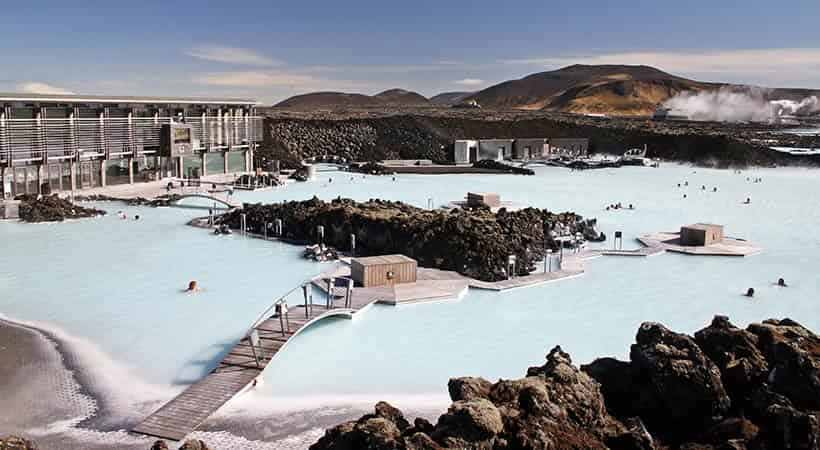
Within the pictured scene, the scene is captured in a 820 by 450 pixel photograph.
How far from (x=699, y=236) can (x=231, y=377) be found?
1491 cm

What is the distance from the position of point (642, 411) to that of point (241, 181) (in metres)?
28.4

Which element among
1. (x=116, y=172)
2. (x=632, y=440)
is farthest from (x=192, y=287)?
(x=116, y=172)

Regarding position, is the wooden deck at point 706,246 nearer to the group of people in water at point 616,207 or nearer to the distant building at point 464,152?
the group of people in water at point 616,207

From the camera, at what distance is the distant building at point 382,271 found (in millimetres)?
15344

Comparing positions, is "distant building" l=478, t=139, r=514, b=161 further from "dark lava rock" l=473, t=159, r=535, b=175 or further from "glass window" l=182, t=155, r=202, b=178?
"glass window" l=182, t=155, r=202, b=178

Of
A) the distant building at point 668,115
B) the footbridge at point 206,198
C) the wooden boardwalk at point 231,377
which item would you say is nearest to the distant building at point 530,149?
the footbridge at point 206,198

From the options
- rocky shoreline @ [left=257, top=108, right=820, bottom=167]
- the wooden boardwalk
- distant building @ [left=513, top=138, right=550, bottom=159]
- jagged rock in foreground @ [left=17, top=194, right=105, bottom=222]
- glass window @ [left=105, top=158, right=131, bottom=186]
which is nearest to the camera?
the wooden boardwalk

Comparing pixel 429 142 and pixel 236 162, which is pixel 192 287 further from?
pixel 429 142

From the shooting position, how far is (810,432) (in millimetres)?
7273

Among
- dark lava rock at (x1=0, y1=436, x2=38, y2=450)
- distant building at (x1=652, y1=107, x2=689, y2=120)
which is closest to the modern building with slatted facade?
dark lava rock at (x1=0, y1=436, x2=38, y2=450)

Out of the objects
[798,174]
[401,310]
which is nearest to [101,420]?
[401,310]

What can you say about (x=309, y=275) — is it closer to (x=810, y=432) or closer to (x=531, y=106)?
(x=810, y=432)

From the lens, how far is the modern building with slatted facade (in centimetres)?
2767

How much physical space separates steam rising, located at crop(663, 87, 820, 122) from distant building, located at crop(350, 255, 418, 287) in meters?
95.3
